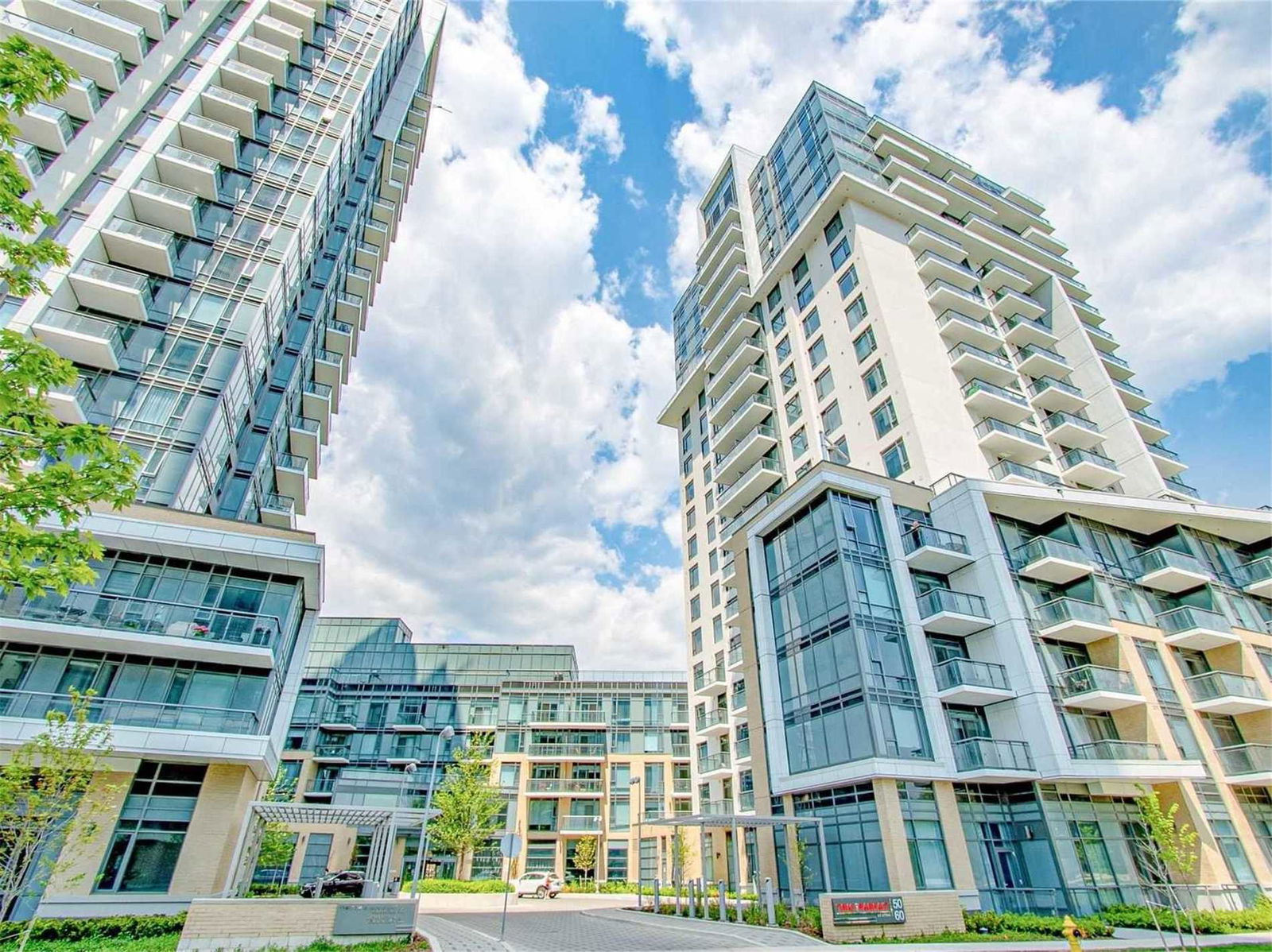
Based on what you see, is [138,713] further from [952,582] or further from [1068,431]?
[1068,431]

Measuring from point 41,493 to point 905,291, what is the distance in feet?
131

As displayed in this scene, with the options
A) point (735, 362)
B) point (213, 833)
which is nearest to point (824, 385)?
point (735, 362)

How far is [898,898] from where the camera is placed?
760 inches

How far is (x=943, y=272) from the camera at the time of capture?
4088 centimetres

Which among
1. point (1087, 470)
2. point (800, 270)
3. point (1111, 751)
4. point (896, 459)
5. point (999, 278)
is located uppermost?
point (800, 270)

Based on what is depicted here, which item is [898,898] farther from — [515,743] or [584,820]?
[515,743]

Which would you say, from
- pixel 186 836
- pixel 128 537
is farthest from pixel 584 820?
pixel 128 537

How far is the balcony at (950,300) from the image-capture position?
39.8 metres

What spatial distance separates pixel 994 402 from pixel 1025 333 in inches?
404

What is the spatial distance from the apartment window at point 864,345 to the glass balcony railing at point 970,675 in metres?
17.8

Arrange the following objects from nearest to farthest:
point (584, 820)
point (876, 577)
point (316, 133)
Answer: point (876, 577) < point (316, 133) < point (584, 820)

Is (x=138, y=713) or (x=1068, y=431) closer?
(x=138, y=713)

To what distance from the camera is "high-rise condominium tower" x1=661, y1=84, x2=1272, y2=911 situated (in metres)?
24.0

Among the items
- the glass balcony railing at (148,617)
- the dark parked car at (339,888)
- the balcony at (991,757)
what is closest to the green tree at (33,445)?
the glass balcony railing at (148,617)
